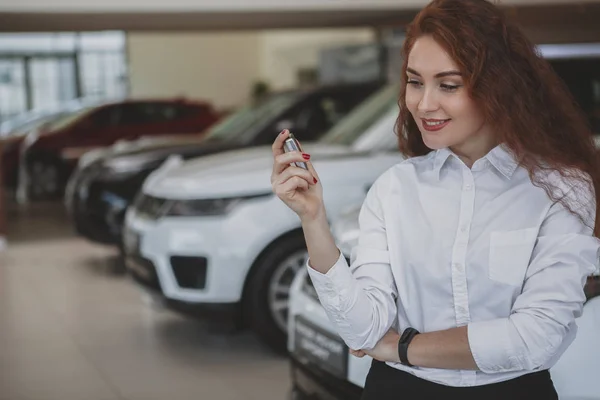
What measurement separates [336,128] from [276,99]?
1.51 meters

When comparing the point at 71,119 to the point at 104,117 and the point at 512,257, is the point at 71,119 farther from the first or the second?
the point at 512,257

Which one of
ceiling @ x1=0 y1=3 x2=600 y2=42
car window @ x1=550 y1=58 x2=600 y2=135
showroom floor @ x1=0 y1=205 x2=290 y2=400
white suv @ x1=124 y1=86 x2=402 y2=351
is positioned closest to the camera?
showroom floor @ x1=0 y1=205 x2=290 y2=400

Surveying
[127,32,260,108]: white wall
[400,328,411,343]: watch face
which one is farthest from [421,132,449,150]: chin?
[127,32,260,108]: white wall

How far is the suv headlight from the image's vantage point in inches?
186

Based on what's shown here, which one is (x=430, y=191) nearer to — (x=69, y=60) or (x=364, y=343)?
(x=364, y=343)

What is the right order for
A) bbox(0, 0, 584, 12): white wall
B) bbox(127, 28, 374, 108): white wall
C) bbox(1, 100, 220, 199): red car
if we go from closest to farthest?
bbox(0, 0, 584, 12): white wall, bbox(1, 100, 220, 199): red car, bbox(127, 28, 374, 108): white wall

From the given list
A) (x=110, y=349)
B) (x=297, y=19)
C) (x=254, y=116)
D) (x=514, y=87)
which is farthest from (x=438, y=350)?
(x=297, y=19)

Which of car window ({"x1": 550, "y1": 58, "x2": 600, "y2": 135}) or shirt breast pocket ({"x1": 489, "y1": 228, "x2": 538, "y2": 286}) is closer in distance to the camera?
shirt breast pocket ({"x1": 489, "y1": 228, "x2": 538, "y2": 286})

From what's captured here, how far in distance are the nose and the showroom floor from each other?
2.77 m

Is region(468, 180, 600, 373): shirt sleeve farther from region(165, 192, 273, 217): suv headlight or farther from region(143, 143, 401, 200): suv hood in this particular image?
region(165, 192, 273, 217): suv headlight

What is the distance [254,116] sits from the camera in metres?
7.22

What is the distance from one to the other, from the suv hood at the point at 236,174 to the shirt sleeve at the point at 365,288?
2.92m

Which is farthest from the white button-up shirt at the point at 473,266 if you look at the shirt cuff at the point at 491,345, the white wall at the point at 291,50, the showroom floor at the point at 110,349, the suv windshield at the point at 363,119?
the white wall at the point at 291,50

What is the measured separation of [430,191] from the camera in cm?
164
